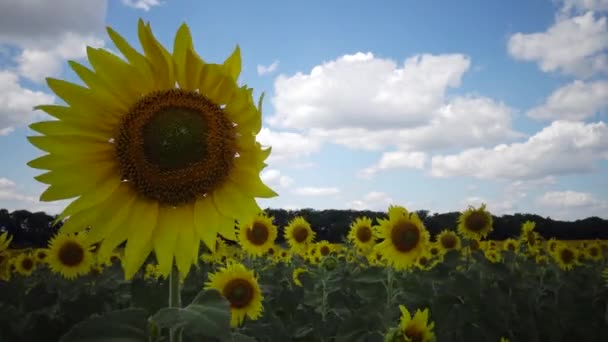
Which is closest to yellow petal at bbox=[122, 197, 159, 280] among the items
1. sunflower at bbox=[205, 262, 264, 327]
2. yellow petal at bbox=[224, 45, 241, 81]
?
yellow petal at bbox=[224, 45, 241, 81]

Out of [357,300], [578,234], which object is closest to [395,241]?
[357,300]

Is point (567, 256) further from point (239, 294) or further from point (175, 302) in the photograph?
point (175, 302)

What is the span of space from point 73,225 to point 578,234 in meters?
35.4

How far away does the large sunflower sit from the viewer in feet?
6.39

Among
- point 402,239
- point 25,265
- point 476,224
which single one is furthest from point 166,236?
point 25,265

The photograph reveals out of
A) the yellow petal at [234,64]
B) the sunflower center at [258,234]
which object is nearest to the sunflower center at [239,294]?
the yellow petal at [234,64]

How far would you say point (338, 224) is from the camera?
87.0 feet

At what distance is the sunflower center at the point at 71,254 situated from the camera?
8156 mm

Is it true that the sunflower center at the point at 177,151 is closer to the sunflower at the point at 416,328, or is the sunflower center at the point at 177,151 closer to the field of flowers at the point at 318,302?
the field of flowers at the point at 318,302

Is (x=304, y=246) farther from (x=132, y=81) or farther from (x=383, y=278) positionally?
(x=132, y=81)

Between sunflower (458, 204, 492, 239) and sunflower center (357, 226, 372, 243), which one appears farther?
sunflower center (357, 226, 372, 243)

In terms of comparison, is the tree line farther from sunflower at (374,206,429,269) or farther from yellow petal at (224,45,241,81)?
yellow petal at (224,45,241,81)

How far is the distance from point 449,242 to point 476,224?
3.85 feet

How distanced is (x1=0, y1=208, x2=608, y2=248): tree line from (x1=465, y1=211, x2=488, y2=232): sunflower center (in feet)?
33.6
